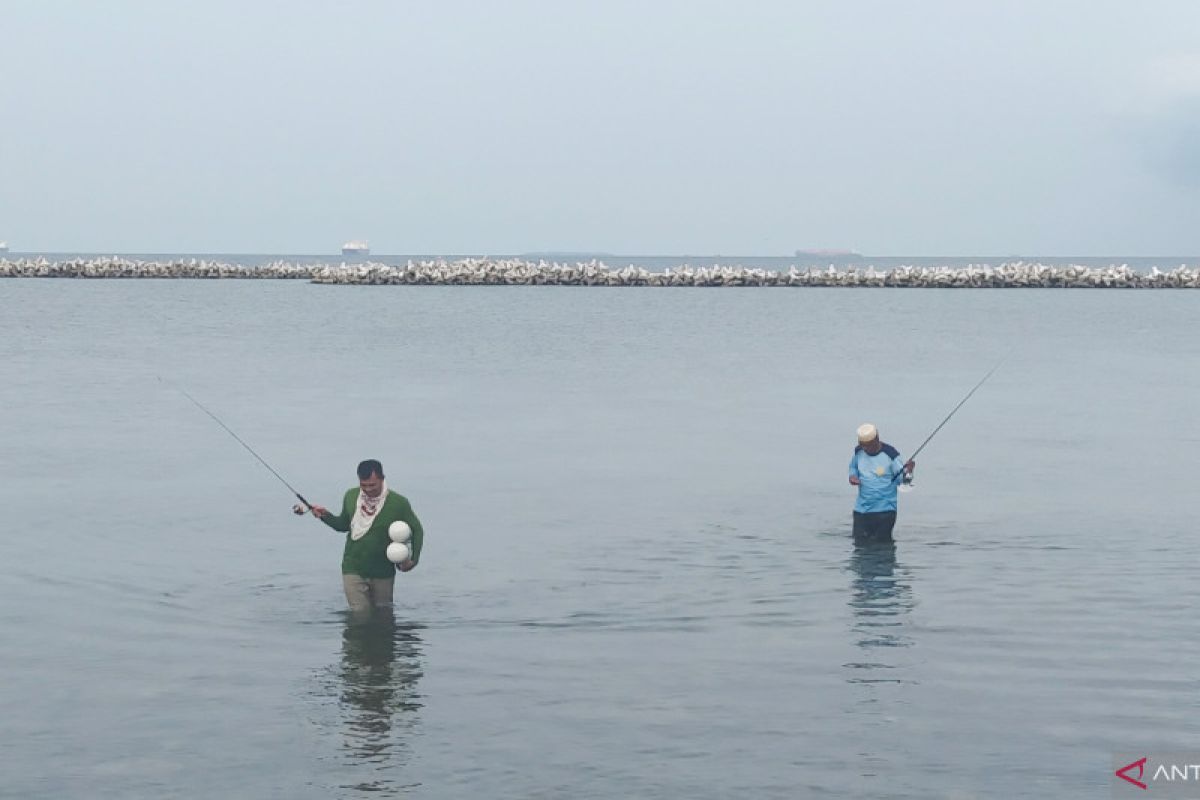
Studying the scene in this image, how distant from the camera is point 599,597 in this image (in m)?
15.7

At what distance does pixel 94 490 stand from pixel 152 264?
4022 inches

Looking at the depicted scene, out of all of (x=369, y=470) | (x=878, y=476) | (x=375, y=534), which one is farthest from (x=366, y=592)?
(x=878, y=476)

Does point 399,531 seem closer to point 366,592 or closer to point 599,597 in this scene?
point 366,592

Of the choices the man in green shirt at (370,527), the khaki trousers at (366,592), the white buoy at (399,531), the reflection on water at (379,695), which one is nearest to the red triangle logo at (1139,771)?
the reflection on water at (379,695)

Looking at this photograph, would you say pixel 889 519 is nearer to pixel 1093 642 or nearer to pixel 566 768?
pixel 1093 642

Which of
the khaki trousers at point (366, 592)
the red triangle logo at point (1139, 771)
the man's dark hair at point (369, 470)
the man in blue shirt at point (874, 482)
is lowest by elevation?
the red triangle logo at point (1139, 771)

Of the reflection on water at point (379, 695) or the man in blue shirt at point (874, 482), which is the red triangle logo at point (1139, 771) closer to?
the reflection on water at point (379, 695)

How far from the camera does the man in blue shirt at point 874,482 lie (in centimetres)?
1664

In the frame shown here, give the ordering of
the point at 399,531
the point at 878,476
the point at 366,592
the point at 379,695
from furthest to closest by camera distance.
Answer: the point at 878,476, the point at 366,592, the point at 399,531, the point at 379,695

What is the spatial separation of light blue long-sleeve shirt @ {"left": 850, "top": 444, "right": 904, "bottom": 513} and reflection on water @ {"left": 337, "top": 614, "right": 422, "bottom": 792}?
16.7 feet

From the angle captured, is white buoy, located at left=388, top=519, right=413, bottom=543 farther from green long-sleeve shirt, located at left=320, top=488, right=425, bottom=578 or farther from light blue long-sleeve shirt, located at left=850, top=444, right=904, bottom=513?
light blue long-sleeve shirt, located at left=850, top=444, right=904, bottom=513

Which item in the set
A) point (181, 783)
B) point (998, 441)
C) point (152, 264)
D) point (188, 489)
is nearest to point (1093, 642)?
point (181, 783)

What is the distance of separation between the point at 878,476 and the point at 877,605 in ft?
7.41

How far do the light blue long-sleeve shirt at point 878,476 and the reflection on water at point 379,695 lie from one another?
5090mm
